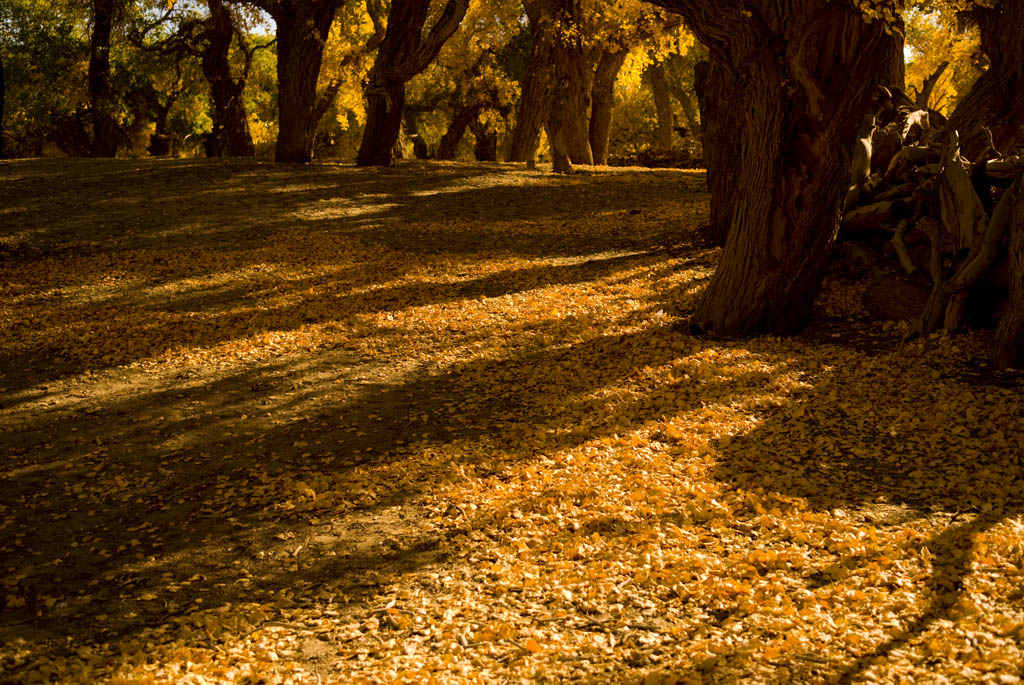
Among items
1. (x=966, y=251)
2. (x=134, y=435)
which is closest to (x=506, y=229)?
(x=966, y=251)

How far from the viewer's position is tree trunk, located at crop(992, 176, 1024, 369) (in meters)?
8.54

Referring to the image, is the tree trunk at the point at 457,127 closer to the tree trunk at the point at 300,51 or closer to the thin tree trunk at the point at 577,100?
the thin tree trunk at the point at 577,100

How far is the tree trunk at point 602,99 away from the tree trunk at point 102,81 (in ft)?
50.4

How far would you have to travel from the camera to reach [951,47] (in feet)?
66.6

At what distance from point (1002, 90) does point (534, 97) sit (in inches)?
578

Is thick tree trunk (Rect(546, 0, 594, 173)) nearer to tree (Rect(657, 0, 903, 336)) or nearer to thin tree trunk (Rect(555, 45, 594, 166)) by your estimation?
thin tree trunk (Rect(555, 45, 594, 166))

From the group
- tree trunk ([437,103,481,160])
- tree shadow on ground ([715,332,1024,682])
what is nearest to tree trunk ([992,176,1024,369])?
tree shadow on ground ([715,332,1024,682])

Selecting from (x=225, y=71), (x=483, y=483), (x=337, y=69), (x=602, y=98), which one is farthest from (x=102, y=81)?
(x=483, y=483)

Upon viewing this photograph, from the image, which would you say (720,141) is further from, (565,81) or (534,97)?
(534,97)

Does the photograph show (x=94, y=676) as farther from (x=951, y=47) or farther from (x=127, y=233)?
(x=951, y=47)

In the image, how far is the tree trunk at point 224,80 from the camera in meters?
24.1

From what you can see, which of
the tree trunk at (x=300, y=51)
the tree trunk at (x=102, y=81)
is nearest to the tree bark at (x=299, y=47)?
the tree trunk at (x=300, y=51)

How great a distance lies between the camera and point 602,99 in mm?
28562

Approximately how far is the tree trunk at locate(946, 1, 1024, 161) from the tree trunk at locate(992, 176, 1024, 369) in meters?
5.05
